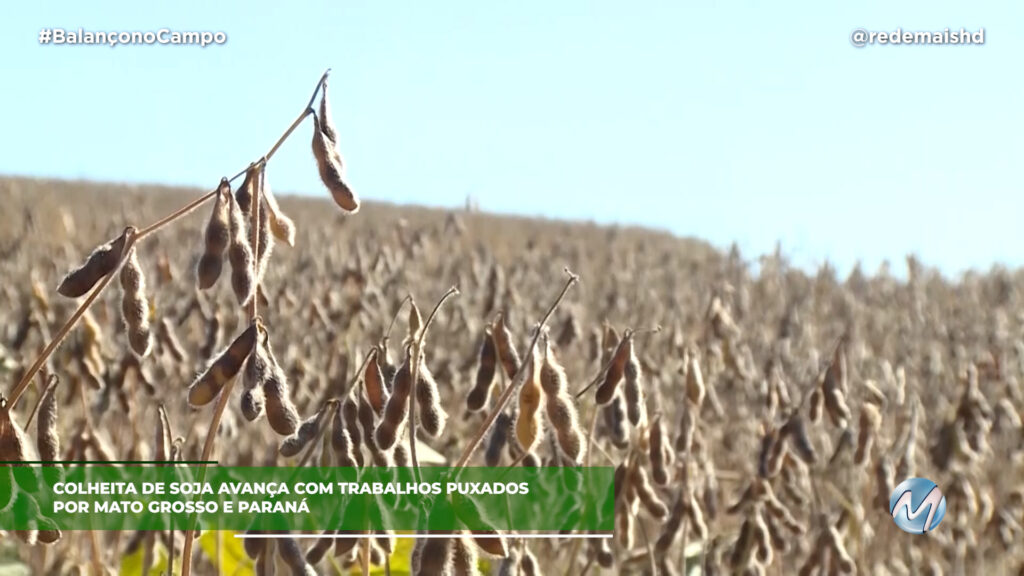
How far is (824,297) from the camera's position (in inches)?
407

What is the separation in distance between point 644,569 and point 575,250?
12353 mm

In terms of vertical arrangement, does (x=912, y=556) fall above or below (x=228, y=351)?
below

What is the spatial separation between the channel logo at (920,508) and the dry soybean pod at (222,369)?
2362 mm

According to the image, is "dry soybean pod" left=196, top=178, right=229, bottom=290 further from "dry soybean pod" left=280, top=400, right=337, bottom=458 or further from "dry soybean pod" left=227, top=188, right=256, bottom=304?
"dry soybean pod" left=280, top=400, right=337, bottom=458

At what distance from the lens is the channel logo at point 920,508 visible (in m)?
3.21

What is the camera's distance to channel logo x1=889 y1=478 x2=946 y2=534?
10.5ft

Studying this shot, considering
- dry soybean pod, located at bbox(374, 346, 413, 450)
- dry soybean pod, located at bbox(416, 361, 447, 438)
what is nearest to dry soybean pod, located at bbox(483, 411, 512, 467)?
dry soybean pod, located at bbox(416, 361, 447, 438)

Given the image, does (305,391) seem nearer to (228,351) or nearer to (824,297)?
(228,351)

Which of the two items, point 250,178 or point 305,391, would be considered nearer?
point 250,178

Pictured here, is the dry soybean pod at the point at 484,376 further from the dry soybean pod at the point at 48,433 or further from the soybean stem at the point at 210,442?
the dry soybean pod at the point at 48,433

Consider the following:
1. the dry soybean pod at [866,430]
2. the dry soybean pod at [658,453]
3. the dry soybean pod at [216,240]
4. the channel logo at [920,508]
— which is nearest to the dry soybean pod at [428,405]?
the dry soybean pod at [216,240]

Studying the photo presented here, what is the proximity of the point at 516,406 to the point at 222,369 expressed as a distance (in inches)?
33.0

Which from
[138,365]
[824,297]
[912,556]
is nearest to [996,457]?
[912,556]

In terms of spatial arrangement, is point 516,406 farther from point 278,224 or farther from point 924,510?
point 924,510
